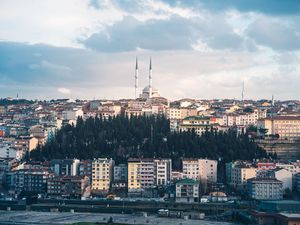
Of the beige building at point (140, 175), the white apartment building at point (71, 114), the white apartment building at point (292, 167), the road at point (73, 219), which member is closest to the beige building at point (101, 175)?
the beige building at point (140, 175)

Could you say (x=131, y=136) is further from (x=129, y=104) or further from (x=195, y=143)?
(x=129, y=104)

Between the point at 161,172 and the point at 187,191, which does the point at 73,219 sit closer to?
the point at 187,191

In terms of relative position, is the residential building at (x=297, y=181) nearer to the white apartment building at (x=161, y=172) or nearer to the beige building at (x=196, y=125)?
the white apartment building at (x=161, y=172)

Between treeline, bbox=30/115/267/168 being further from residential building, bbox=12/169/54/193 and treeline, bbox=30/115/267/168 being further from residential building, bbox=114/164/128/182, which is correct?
residential building, bbox=12/169/54/193

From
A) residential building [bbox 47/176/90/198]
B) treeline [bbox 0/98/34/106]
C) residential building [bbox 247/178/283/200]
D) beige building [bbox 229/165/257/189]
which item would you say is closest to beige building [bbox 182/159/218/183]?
beige building [bbox 229/165/257/189]

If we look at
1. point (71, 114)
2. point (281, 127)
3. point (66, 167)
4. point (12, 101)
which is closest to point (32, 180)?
point (66, 167)

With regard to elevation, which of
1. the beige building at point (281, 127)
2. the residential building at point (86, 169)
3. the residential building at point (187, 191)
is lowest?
the residential building at point (187, 191)
